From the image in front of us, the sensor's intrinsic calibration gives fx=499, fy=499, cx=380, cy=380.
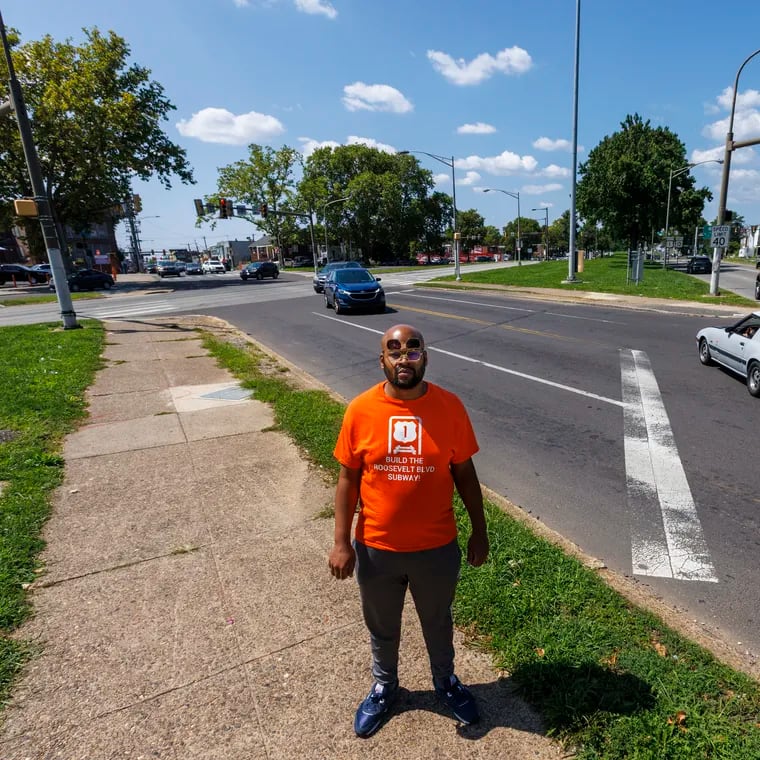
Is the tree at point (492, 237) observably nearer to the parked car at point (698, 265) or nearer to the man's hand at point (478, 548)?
the parked car at point (698, 265)

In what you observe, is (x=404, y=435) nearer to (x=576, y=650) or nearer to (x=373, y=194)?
(x=576, y=650)

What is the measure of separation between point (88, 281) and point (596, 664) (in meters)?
43.2

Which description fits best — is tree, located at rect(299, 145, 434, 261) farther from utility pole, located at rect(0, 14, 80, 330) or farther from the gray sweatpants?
the gray sweatpants

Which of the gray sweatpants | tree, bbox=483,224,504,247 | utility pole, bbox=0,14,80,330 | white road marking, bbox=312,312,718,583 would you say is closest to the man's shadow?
the gray sweatpants

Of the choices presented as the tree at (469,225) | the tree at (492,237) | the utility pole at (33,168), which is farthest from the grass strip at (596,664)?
the tree at (492,237)

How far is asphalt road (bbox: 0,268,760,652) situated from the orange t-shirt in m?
2.13

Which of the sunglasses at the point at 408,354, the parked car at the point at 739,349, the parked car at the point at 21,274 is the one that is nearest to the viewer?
the sunglasses at the point at 408,354

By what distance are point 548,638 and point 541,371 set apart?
7046 mm

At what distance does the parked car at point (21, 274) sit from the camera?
4594 cm

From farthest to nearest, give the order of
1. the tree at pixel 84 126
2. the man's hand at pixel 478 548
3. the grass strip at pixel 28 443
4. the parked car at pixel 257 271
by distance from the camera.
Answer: the parked car at pixel 257 271
the tree at pixel 84 126
the grass strip at pixel 28 443
the man's hand at pixel 478 548

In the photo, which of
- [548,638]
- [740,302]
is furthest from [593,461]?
[740,302]

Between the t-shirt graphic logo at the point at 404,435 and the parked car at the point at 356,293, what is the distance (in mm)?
16101

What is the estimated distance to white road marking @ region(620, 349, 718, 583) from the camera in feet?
11.8

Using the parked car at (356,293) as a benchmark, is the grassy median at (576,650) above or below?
below
